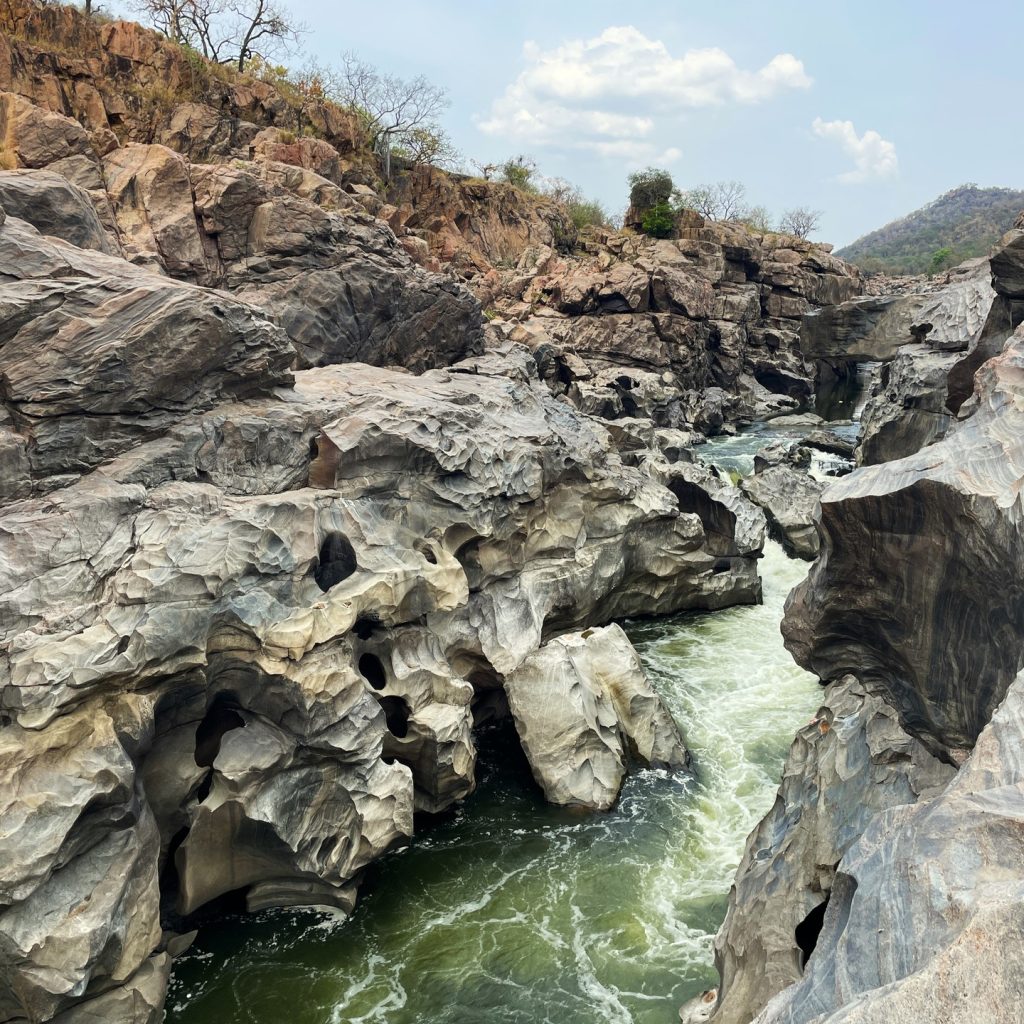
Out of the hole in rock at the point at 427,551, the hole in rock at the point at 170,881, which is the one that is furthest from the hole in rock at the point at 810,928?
the hole in rock at the point at 427,551

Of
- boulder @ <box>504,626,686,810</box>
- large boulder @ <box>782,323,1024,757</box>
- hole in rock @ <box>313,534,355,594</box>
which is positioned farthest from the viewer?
boulder @ <box>504,626,686,810</box>

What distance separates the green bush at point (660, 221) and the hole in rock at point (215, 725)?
129ft

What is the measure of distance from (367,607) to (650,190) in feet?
134

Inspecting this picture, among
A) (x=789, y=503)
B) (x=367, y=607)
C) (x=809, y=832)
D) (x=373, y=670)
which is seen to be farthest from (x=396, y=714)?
(x=789, y=503)

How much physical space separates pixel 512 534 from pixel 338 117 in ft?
79.7

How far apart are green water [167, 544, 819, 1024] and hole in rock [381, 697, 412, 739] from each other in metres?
1.34

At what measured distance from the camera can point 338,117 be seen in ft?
97.7

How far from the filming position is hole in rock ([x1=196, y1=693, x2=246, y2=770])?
823 cm

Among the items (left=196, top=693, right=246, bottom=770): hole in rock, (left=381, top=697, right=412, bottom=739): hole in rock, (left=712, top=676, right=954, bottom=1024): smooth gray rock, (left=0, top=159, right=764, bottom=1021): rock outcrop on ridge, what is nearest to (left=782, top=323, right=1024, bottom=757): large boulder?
(left=712, top=676, right=954, bottom=1024): smooth gray rock

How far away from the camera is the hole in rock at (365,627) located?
31.1ft

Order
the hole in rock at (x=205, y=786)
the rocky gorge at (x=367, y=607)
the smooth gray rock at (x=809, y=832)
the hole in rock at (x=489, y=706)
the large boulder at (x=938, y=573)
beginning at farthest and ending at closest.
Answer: the hole in rock at (x=489, y=706)
the hole in rock at (x=205, y=786)
the smooth gray rock at (x=809, y=832)
the rocky gorge at (x=367, y=607)
the large boulder at (x=938, y=573)

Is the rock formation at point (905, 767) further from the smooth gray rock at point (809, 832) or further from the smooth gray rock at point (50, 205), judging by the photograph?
the smooth gray rock at point (50, 205)

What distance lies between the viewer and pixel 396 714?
379 inches

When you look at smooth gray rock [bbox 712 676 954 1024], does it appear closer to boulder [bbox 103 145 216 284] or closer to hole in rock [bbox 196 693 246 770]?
hole in rock [bbox 196 693 246 770]
